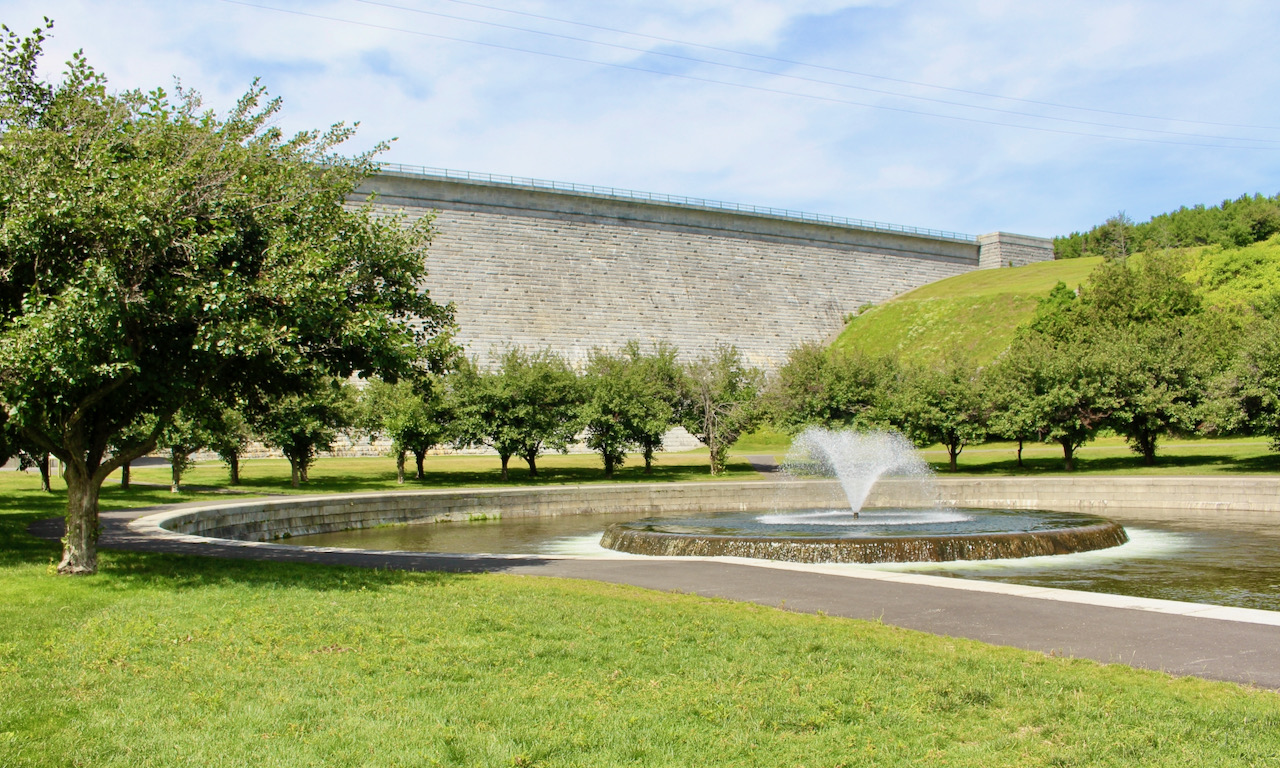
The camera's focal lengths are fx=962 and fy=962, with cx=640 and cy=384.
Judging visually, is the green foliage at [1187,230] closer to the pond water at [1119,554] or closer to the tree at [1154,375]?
the tree at [1154,375]

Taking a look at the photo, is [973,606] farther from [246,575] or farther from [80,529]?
[80,529]

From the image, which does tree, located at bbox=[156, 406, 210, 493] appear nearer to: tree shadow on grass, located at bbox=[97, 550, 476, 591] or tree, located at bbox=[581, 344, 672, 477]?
tree, located at bbox=[581, 344, 672, 477]

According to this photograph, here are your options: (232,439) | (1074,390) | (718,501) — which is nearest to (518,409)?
(232,439)

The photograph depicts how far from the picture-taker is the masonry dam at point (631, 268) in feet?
214

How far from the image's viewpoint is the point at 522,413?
38.1m

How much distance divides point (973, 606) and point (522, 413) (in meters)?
29.6

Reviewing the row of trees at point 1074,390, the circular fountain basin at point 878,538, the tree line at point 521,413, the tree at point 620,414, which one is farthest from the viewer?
the tree at point 620,414

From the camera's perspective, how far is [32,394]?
1091cm

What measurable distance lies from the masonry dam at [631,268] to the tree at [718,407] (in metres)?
17.2

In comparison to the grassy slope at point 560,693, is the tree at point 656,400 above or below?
above

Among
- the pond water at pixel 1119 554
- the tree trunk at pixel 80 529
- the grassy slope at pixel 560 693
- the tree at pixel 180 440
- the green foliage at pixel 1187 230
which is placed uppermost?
the green foliage at pixel 1187 230

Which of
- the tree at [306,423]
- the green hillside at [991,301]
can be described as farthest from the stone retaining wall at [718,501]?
the green hillside at [991,301]

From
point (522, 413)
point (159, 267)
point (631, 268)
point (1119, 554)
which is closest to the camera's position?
point (159, 267)

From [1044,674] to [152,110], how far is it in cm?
1172
